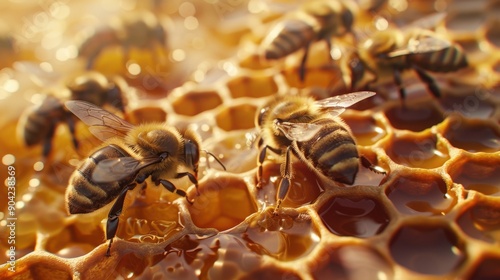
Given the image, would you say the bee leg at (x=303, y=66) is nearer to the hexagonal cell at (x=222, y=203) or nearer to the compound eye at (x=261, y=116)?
the compound eye at (x=261, y=116)

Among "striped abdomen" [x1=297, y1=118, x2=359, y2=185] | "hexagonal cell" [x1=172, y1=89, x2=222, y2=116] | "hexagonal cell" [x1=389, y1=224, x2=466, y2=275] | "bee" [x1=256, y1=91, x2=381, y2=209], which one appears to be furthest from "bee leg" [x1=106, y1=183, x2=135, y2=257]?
"hexagonal cell" [x1=389, y1=224, x2=466, y2=275]

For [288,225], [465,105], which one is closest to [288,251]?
[288,225]

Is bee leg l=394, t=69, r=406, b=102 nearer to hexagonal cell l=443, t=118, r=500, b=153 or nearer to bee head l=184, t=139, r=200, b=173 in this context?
hexagonal cell l=443, t=118, r=500, b=153

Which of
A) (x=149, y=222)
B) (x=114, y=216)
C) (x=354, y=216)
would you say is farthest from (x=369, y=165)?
(x=114, y=216)

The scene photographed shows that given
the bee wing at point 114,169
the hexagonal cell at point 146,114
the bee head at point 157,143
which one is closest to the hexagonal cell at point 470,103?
the bee head at point 157,143

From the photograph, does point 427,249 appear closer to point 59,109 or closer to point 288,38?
point 288,38
